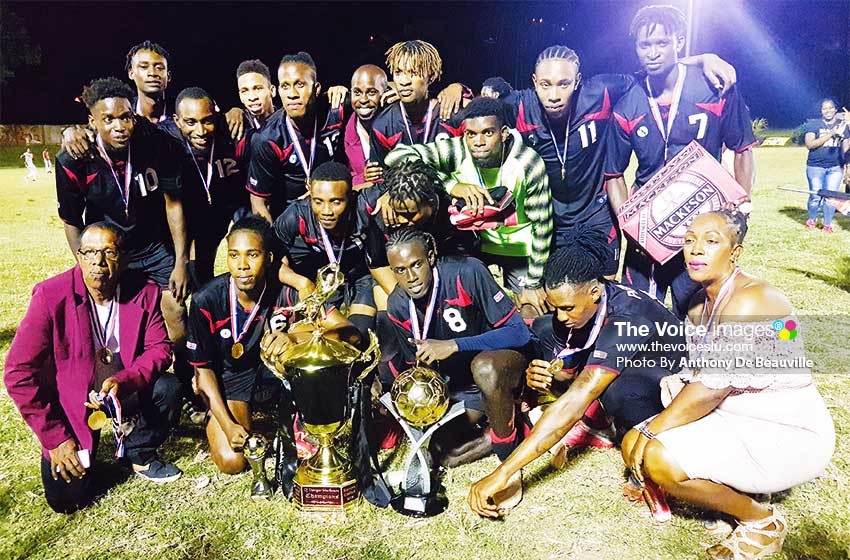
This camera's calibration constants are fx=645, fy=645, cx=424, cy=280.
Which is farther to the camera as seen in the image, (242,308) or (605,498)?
(242,308)

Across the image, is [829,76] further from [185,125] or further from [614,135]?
[185,125]

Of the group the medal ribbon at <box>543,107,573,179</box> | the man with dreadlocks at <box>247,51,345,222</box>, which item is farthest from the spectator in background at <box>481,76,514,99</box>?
the man with dreadlocks at <box>247,51,345,222</box>

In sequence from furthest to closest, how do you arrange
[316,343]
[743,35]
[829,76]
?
[829,76], [743,35], [316,343]

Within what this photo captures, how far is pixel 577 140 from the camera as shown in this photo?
4195mm

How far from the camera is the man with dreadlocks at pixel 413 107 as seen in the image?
A: 13.6ft

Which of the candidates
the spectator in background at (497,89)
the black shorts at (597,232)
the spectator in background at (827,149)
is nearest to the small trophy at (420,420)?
the black shorts at (597,232)

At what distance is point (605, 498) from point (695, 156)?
2057mm

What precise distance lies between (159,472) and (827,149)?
34.5 ft

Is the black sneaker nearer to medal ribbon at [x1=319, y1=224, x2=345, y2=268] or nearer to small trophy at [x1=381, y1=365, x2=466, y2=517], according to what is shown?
small trophy at [x1=381, y1=365, x2=466, y2=517]

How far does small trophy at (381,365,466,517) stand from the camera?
301 centimetres

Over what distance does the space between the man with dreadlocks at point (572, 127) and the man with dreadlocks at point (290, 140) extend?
4.38 ft

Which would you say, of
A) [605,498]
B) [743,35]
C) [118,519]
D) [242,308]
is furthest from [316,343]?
[743,35]

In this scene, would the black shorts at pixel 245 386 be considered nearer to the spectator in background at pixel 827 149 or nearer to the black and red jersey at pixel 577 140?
the black and red jersey at pixel 577 140

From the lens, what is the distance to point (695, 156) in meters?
3.85
